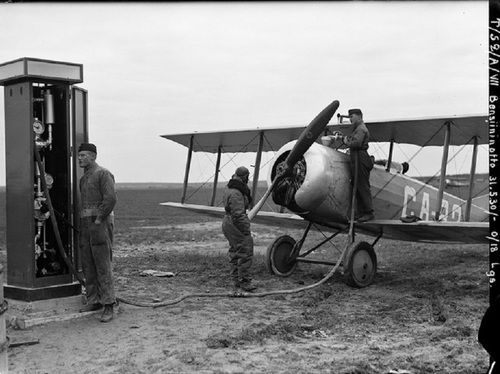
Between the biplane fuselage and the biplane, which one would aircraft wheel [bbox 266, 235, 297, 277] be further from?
the biplane fuselage

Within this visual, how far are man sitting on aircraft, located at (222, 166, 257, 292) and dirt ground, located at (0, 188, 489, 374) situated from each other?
1.05 feet

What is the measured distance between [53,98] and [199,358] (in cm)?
382

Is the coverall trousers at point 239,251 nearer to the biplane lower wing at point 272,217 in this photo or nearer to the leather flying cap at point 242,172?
the leather flying cap at point 242,172

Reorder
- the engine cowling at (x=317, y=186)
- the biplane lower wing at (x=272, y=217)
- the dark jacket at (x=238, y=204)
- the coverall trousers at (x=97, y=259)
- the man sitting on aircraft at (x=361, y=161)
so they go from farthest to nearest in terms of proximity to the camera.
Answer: the biplane lower wing at (x=272, y=217) < the man sitting on aircraft at (x=361, y=161) < the engine cowling at (x=317, y=186) < the dark jacket at (x=238, y=204) < the coverall trousers at (x=97, y=259)

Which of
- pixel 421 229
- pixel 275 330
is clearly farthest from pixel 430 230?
pixel 275 330

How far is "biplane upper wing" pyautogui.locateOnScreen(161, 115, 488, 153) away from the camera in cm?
917

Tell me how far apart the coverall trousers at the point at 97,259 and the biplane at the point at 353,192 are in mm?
3311

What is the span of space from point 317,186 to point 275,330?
3.36m

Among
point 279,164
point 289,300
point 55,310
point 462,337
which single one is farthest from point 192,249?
point 462,337

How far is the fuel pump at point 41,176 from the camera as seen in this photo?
6.22 m

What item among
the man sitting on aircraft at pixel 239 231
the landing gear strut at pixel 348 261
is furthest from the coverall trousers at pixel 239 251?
the landing gear strut at pixel 348 261

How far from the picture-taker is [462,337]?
5613 mm

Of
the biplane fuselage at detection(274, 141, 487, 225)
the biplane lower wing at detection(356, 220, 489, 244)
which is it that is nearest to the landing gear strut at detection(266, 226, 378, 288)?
the biplane lower wing at detection(356, 220, 489, 244)

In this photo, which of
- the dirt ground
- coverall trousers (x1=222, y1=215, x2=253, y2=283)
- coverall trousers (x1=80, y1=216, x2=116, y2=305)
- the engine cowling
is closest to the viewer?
the dirt ground
